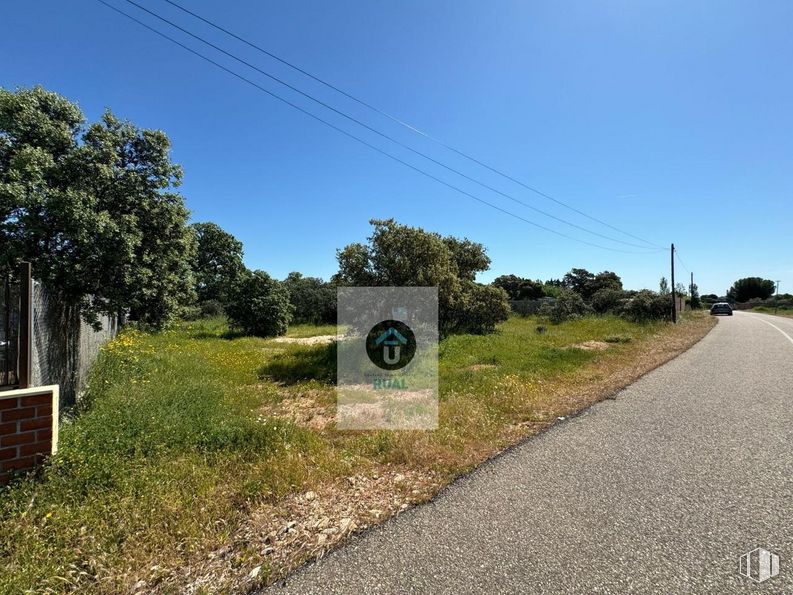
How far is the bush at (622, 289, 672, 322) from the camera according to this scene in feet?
78.0

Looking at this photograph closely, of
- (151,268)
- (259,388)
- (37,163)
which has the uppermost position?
(37,163)

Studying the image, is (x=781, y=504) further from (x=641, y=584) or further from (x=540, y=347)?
(x=540, y=347)

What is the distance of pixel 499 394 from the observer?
19.6 feet

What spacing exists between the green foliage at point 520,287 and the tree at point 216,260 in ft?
103

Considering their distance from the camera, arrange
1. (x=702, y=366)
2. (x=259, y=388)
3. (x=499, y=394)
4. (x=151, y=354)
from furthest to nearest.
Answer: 1. (x=151, y=354)
2. (x=702, y=366)
3. (x=259, y=388)
4. (x=499, y=394)

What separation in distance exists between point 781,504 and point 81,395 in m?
7.95

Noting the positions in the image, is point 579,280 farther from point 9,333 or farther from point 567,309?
point 9,333

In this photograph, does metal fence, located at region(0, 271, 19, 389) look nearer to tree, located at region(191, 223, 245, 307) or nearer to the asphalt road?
the asphalt road

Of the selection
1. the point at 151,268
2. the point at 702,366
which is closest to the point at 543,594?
the point at 151,268

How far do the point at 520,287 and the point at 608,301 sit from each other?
23144mm

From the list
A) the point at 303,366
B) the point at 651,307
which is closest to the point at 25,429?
the point at 303,366

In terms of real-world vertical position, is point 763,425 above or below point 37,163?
below

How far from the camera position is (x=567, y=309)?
81.6 feet

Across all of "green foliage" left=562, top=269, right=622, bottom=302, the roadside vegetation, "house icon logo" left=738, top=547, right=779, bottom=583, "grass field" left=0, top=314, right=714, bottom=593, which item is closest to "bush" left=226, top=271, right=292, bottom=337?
the roadside vegetation
